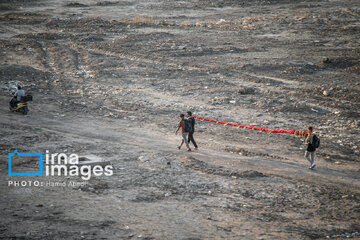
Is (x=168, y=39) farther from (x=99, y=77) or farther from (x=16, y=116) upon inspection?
(x=16, y=116)

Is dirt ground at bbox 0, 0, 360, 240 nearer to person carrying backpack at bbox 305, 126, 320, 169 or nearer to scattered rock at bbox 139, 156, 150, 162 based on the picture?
scattered rock at bbox 139, 156, 150, 162

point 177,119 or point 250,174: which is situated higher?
point 177,119

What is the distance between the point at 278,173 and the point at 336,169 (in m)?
1.96

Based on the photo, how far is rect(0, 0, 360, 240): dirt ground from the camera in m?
7.73

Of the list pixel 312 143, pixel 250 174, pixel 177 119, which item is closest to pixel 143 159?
pixel 250 174

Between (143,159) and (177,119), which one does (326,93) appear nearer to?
(177,119)

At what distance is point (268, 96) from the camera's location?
17.0 metres

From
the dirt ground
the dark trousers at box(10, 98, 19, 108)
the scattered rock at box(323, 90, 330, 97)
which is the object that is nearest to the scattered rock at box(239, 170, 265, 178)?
the dirt ground

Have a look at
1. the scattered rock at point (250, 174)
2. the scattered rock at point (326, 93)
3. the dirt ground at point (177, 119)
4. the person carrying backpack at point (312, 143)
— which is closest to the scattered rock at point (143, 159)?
the dirt ground at point (177, 119)

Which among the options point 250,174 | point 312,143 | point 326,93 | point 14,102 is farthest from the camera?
point 326,93

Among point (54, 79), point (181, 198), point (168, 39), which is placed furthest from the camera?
point (168, 39)

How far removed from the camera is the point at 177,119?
14.8 metres

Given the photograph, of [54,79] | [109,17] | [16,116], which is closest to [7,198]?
[16,116]

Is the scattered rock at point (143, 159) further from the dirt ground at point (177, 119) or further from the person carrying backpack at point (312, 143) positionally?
the person carrying backpack at point (312, 143)
